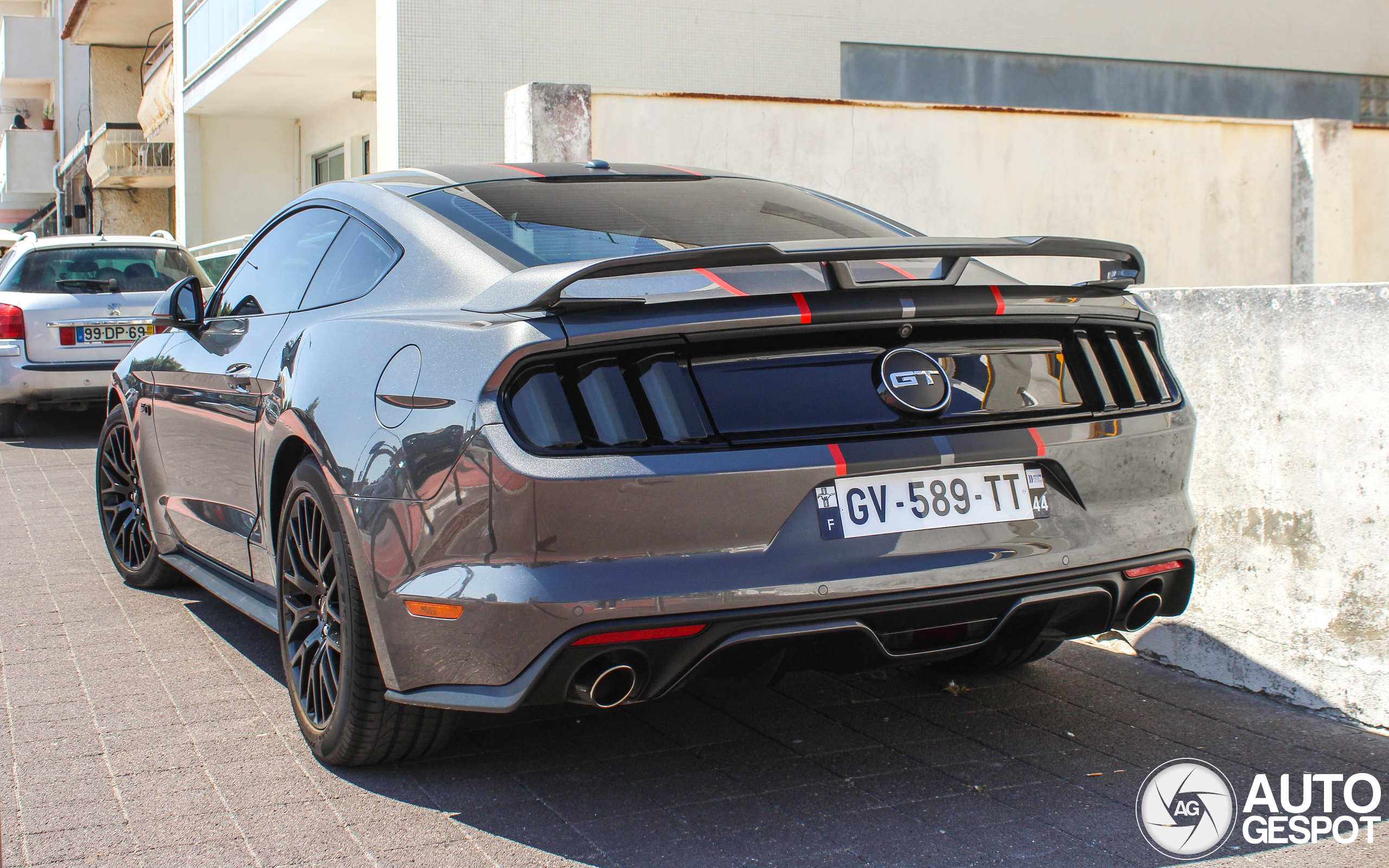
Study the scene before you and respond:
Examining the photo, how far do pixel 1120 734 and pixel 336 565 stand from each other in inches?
84.1

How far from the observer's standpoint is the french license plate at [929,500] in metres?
2.74

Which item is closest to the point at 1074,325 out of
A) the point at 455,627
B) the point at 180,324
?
the point at 455,627

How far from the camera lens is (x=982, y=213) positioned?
31.6 feet

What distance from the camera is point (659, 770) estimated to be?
10.8 feet

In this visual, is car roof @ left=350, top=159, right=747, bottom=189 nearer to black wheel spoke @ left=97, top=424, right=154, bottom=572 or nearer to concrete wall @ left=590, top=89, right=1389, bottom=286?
black wheel spoke @ left=97, top=424, right=154, bottom=572

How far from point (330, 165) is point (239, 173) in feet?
6.95

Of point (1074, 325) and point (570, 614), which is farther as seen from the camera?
point (1074, 325)

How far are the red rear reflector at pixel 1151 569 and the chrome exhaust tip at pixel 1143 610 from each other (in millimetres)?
60

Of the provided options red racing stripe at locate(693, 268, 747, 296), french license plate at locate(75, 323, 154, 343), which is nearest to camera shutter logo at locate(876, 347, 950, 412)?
red racing stripe at locate(693, 268, 747, 296)

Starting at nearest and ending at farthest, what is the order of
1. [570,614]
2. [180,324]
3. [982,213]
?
[570,614] < [180,324] < [982,213]

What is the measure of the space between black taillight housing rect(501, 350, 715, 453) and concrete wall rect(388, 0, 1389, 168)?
8.47m

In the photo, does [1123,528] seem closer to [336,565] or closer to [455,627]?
[455,627]

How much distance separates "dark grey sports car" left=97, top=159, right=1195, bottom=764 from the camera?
2645mm

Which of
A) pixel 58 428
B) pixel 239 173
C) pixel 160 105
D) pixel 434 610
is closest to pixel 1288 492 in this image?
pixel 434 610
